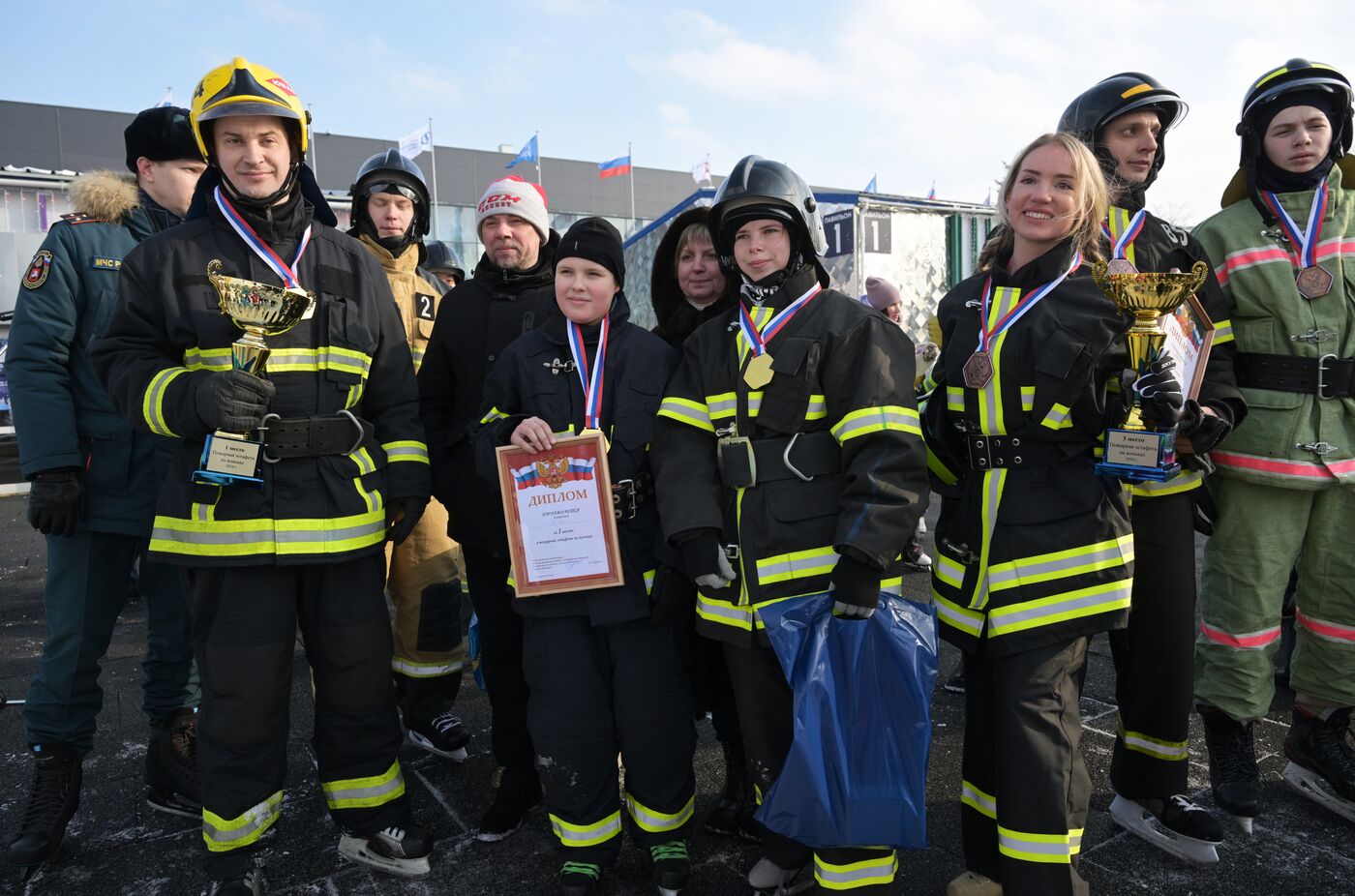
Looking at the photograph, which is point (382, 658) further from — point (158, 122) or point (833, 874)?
point (158, 122)

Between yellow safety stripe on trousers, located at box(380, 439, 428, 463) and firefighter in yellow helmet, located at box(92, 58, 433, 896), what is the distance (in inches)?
2.7

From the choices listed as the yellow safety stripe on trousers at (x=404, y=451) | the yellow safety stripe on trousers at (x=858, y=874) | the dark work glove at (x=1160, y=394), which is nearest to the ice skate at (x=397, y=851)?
the yellow safety stripe on trousers at (x=404, y=451)

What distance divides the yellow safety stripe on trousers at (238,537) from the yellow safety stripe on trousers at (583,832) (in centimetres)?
117

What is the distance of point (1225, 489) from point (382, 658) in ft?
10.2

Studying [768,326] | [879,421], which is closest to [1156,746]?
[879,421]

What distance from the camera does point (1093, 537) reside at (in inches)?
95.0

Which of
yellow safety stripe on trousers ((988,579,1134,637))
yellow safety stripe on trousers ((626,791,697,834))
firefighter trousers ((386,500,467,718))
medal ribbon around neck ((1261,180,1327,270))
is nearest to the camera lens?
yellow safety stripe on trousers ((988,579,1134,637))

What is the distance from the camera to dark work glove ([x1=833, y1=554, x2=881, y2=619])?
2.37 metres

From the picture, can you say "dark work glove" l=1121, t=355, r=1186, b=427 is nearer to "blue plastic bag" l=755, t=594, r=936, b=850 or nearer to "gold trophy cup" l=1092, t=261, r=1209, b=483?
"gold trophy cup" l=1092, t=261, r=1209, b=483

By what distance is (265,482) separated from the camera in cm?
268

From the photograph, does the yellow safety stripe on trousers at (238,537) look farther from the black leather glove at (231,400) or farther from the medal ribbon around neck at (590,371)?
the medal ribbon around neck at (590,371)

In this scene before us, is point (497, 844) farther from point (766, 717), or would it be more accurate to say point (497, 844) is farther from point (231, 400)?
point (231, 400)

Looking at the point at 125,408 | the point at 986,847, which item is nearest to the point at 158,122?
the point at 125,408

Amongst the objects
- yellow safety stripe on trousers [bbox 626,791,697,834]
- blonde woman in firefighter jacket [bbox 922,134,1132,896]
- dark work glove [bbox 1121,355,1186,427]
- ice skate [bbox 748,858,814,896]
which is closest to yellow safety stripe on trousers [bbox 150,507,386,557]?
yellow safety stripe on trousers [bbox 626,791,697,834]
